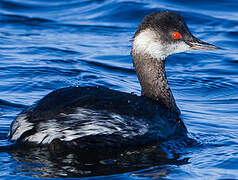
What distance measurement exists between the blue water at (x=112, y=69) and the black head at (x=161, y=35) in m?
1.03

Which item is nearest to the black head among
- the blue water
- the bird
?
the bird

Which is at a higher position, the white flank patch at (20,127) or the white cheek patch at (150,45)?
the white cheek patch at (150,45)

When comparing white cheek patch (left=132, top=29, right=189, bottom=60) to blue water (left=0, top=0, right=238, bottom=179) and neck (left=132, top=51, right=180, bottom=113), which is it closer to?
neck (left=132, top=51, right=180, bottom=113)

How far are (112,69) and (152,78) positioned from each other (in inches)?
110

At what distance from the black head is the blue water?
103cm

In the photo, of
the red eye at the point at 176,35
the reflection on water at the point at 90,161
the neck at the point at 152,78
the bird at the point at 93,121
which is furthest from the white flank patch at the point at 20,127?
the red eye at the point at 176,35

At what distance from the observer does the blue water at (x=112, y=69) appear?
6.08 m

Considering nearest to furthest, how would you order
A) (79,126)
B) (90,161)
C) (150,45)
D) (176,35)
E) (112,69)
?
(79,126) → (90,161) → (150,45) → (176,35) → (112,69)

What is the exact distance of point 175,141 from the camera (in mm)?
6801

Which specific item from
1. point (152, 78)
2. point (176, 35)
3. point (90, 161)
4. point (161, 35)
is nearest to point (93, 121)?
point (90, 161)

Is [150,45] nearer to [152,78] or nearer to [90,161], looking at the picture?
[152,78]

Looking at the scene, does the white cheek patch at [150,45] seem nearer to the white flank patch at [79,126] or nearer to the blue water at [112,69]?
the blue water at [112,69]

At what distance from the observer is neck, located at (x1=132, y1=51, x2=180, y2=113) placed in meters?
7.46

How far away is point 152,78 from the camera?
24.6 feet
